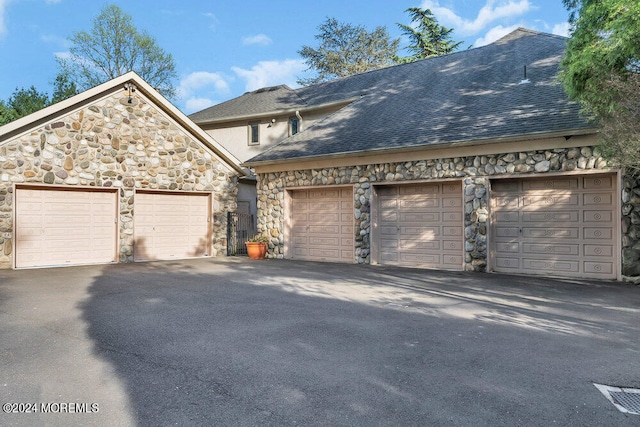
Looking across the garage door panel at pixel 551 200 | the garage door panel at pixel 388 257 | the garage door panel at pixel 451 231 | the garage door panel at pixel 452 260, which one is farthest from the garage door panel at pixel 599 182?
the garage door panel at pixel 388 257

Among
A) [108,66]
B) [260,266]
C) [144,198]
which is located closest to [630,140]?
[260,266]

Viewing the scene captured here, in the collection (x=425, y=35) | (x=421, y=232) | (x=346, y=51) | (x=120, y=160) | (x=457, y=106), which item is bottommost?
(x=421, y=232)

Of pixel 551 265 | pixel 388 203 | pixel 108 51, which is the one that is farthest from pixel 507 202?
pixel 108 51

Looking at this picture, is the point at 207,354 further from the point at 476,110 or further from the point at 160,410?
the point at 476,110

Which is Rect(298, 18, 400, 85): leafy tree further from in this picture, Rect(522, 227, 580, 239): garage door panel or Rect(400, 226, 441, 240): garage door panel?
Rect(522, 227, 580, 239): garage door panel

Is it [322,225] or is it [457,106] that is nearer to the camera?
[457,106]

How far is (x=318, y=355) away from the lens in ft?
13.1

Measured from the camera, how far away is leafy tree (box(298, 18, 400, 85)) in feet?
96.6

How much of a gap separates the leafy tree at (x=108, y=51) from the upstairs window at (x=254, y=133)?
13309 mm

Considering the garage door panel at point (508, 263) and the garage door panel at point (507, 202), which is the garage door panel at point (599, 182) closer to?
the garage door panel at point (507, 202)

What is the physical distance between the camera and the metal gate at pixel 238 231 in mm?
14172

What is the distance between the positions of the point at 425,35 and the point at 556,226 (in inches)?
942

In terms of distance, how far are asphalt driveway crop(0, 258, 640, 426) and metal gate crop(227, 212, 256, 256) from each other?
21.9 ft

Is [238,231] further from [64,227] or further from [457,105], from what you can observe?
[457,105]
